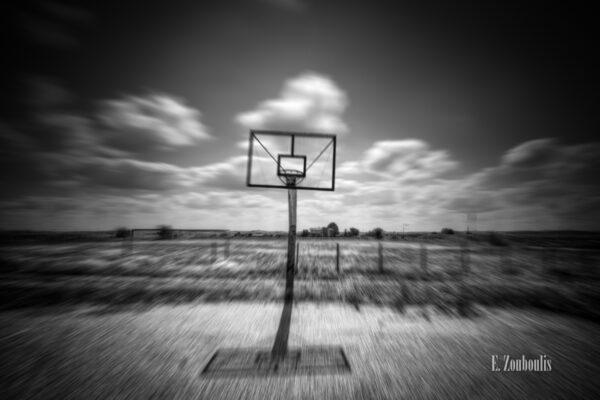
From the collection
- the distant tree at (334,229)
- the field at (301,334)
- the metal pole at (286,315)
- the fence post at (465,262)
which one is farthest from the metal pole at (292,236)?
the distant tree at (334,229)

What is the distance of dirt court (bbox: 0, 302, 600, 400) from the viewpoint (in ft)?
10.0

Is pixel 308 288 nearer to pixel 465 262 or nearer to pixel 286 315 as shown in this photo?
pixel 286 315

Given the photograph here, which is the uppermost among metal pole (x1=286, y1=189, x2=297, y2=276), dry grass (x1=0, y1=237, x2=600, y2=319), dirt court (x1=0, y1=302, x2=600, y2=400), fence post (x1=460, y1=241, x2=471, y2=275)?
metal pole (x1=286, y1=189, x2=297, y2=276)

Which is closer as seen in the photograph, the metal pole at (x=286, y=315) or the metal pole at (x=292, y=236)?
the metal pole at (x=286, y=315)

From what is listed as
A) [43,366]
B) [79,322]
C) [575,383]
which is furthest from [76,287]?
[575,383]

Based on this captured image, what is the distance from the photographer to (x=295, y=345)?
423 centimetres

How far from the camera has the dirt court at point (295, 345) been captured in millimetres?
3049

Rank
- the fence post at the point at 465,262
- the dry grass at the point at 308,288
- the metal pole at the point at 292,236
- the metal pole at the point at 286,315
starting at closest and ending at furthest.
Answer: the metal pole at the point at 286,315, the dry grass at the point at 308,288, the metal pole at the point at 292,236, the fence post at the point at 465,262

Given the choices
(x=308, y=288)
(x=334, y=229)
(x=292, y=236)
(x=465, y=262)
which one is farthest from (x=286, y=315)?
(x=334, y=229)

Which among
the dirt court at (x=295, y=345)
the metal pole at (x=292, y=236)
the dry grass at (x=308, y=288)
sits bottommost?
the dry grass at (x=308, y=288)

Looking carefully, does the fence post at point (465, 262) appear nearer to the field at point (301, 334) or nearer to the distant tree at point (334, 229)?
the field at point (301, 334)

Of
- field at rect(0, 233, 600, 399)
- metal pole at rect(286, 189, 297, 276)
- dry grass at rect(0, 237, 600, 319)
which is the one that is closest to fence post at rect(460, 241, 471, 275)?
dry grass at rect(0, 237, 600, 319)

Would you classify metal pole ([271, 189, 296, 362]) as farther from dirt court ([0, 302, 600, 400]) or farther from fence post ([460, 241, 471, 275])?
fence post ([460, 241, 471, 275])

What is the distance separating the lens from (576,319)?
5656 millimetres
